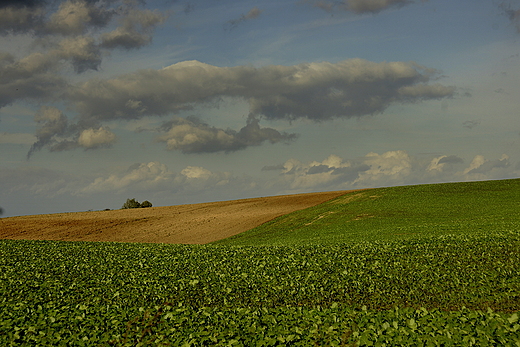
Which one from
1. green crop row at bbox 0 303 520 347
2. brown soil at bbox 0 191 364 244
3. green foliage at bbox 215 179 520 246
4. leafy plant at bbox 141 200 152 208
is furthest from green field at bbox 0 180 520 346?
leafy plant at bbox 141 200 152 208

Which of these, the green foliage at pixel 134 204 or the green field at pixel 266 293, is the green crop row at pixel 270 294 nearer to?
the green field at pixel 266 293

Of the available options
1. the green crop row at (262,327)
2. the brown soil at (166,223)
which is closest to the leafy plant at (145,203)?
the brown soil at (166,223)

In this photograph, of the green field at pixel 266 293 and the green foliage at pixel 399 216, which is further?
the green foliage at pixel 399 216

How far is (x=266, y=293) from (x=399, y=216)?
30757 mm

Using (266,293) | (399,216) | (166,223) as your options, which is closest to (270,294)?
(266,293)

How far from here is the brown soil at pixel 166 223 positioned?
5228 centimetres

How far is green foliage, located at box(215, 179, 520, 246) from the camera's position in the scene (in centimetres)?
3734

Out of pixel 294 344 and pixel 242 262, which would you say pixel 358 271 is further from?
pixel 294 344

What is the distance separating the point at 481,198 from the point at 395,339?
46063 mm

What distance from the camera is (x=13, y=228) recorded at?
59.3 meters

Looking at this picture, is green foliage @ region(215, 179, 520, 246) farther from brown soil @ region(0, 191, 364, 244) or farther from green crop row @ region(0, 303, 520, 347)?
green crop row @ region(0, 303, 520, 347)

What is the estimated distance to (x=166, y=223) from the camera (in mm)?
60500

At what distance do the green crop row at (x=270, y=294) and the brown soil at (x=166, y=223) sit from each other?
22.1 m

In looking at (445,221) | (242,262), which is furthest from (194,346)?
(445,221)
